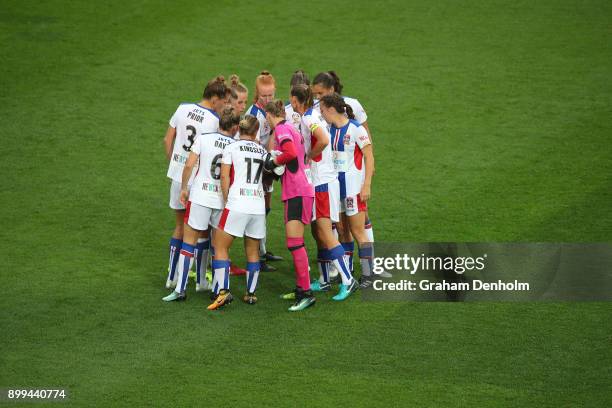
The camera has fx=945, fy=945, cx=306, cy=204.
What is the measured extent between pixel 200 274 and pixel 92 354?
1.75m

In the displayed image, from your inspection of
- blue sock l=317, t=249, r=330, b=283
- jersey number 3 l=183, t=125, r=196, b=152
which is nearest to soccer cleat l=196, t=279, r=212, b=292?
blue sock l=317, t=249, r=330, b=283

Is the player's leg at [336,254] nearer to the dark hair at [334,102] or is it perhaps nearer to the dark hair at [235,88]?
the dark hair at [334,102]

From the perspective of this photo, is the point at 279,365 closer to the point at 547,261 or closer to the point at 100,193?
the point at 547,261

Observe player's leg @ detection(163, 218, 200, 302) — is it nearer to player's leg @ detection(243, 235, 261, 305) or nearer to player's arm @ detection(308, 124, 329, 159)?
player's leg @ detection(243, 235, 261, 305)

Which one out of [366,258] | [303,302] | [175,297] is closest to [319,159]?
[366,258]

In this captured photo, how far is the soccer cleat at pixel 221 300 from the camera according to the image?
8.49m

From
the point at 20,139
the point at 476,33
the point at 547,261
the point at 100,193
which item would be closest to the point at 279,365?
the point at 547,261

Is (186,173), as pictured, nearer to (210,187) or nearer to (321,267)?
(210,187)

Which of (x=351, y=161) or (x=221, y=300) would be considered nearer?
(x=221, y=300)

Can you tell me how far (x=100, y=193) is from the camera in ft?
37.0

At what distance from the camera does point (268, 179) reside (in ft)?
28.8

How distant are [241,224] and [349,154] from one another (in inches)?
51.6

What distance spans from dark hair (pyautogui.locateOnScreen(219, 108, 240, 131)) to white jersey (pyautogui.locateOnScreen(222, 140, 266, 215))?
0.21 meters

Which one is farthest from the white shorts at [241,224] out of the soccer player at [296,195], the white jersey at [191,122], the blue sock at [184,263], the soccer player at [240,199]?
the white jersey at [191,122]
